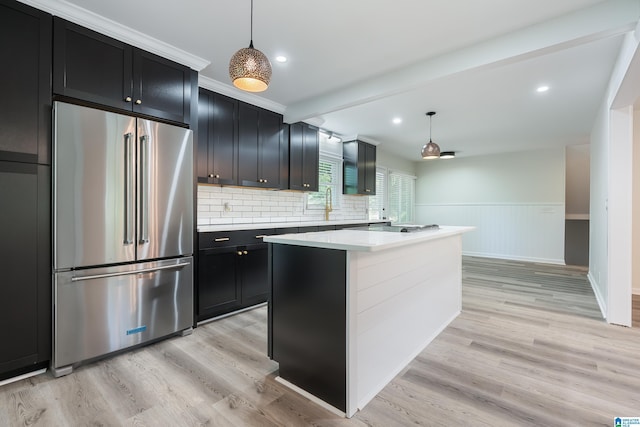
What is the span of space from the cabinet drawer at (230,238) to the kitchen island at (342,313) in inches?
46.9

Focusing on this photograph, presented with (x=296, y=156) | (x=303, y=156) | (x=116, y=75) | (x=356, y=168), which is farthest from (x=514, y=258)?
(x=116, y=75)

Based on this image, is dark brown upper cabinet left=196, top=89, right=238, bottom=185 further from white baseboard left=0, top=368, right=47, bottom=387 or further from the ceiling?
white baseboard left=0, top=368, right=47, bottom=387

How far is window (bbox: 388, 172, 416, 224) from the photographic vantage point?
24.5ft

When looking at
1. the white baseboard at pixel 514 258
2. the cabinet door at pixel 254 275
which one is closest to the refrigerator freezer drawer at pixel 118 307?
the cabinet door at pixel 254 275

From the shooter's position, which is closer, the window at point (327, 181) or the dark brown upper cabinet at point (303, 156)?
the dark brown upper cabinet at point (303, 156)

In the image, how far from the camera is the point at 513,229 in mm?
6992

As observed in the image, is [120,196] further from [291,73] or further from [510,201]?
[510,201]

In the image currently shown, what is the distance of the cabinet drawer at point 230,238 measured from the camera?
298 centimetres

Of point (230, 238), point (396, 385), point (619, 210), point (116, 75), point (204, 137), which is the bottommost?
point (396, 385)

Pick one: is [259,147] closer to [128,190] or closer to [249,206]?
[249,206]

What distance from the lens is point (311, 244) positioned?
5.86 feet

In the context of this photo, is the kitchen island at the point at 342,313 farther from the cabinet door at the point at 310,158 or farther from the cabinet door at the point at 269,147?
the cabinet door at the point at 310,158

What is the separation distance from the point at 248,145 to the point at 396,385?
3.01m

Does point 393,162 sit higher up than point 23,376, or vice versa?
point 393,162
